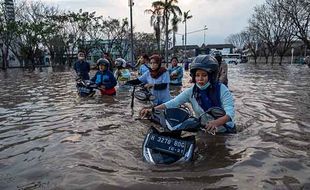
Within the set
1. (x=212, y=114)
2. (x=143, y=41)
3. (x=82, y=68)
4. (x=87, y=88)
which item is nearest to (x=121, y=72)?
(x=82, y=68)

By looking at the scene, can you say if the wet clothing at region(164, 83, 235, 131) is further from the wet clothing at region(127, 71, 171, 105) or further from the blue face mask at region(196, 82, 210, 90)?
the wet clothing at region(127, 71, 171, 105)

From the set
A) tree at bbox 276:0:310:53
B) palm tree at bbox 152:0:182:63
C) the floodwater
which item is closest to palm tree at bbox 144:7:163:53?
palm tree at bbox 152:0:182:63

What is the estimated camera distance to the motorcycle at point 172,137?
4410mm

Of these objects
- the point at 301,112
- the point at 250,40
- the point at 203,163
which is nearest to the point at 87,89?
the point at 301,112

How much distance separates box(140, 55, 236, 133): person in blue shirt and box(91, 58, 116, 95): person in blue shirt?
7.10m

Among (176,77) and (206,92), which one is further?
(176,77)

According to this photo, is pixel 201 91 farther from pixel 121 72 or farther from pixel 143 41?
pixel 143 41

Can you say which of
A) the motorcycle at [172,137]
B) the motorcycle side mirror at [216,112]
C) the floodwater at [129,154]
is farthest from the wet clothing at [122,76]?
the motorcycle side mirror at [216,112]

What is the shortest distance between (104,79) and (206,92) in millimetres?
7608

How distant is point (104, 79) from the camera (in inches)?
497

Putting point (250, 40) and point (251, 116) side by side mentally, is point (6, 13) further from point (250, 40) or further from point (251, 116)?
point (250, 40)

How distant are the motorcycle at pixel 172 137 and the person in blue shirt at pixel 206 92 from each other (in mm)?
337

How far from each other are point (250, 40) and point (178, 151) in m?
92.1

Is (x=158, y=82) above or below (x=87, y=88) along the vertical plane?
above
